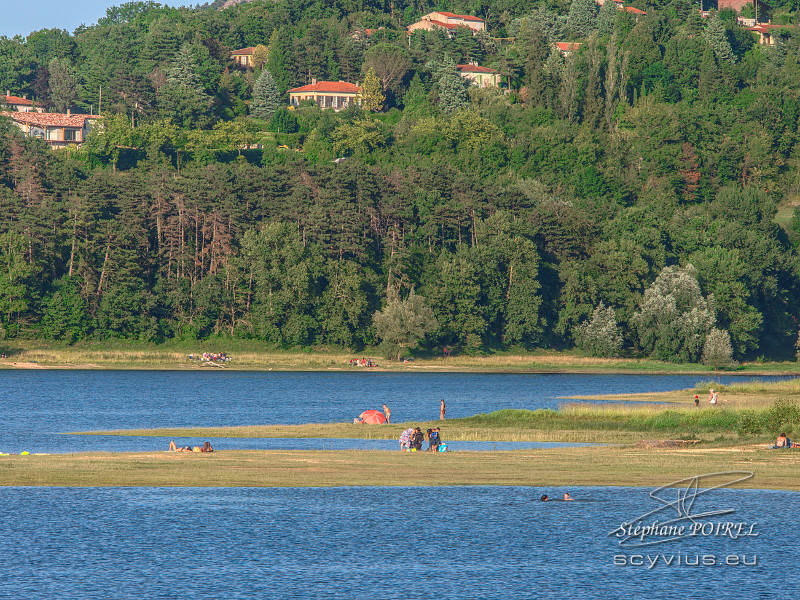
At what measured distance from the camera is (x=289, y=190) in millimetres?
159250

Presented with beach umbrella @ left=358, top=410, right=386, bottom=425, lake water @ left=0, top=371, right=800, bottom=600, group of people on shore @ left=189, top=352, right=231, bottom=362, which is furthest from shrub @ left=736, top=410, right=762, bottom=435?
group of people on shore @ left=189, top=352, right=231, bottom=362

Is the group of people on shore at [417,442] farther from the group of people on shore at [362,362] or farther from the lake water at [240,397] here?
the group of people on shore at [362,362]

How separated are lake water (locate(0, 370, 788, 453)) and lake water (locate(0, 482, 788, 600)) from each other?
634 inches

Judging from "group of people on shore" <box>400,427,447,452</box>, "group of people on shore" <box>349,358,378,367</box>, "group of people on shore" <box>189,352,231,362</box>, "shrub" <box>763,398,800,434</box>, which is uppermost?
"shrub" <box>763,398,800,434</box>

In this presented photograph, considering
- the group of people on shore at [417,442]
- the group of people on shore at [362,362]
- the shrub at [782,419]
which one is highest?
the shrub at [782,419]

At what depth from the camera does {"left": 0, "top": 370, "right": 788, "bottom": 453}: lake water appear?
234 feet

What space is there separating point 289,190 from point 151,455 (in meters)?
107

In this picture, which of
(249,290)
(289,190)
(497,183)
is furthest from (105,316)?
(497,183)

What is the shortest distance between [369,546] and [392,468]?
1019 cm

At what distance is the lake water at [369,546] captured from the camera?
115 ft

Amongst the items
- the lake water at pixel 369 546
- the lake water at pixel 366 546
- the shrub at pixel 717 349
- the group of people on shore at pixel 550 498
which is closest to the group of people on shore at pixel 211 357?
the shrub at pixel 717 349

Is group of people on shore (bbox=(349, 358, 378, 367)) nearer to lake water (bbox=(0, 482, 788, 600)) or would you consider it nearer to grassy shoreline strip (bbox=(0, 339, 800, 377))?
grassy shoreline strip (bbox=(0, 339, 800, 377))

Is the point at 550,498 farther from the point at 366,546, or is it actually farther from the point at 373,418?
the point at 373,418

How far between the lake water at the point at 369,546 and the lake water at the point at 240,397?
1611 centimetres
